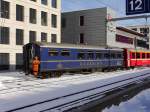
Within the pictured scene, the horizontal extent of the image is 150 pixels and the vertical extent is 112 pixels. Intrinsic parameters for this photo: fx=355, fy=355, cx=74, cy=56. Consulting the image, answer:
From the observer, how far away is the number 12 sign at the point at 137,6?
75.1 ft

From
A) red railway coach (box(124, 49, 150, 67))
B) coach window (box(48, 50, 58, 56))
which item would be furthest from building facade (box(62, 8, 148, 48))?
coach window (box(48, 50, 58, 56))

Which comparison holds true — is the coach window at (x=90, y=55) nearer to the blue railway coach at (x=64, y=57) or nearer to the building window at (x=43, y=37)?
the blue railway coach at (x=64, y=57)

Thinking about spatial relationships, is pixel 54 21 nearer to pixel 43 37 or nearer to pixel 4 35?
pixel 43 37

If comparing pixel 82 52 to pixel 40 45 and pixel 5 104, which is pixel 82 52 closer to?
pixel 40 45

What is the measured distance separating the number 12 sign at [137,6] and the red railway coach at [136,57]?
22.3 meters

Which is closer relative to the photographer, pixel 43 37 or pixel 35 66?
pixel 35 66

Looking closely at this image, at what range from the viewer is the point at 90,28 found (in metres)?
68.8

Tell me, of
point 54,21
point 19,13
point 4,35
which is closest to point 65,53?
point 4,35

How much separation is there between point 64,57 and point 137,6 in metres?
10.6

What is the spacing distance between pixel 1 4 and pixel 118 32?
37577 millimetres

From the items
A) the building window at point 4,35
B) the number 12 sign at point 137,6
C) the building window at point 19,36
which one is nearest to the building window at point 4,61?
the building window at point 4,35

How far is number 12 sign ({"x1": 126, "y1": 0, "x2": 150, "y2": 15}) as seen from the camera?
22891 millimetres

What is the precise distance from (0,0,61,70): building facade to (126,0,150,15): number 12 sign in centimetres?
2325

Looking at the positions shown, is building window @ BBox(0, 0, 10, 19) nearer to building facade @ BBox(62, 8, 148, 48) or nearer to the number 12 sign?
building facade @ BBox(62, 8, 148, 48)
